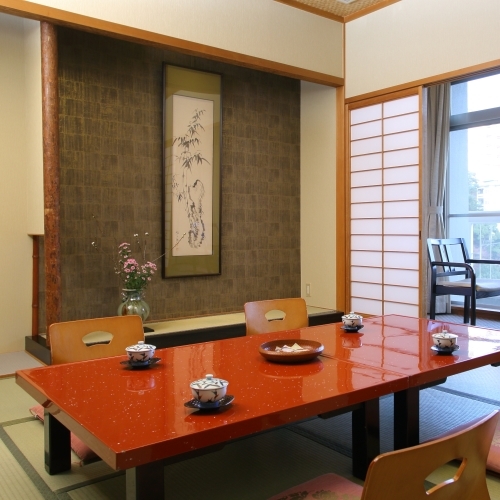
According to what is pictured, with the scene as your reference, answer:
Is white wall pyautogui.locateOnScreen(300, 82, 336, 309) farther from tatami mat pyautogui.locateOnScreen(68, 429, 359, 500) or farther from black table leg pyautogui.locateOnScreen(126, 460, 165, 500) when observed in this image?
black table leg pyautogui.locateOnScreen(126, 460, 165, 500)

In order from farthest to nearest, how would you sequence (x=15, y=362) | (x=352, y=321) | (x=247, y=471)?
(x=15, y=362) < (x=352, y=321) < (x=247, y=471)

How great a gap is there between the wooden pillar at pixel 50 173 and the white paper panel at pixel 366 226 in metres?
2.65

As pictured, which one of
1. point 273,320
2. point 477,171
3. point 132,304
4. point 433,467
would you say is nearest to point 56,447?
point 273,320

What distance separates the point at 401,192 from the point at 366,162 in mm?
459

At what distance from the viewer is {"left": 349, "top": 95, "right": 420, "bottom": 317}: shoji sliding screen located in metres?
4.61

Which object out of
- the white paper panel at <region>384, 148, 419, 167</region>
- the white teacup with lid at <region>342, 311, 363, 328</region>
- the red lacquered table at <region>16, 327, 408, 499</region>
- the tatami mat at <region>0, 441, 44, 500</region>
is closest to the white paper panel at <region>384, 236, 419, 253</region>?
the white paper panel at <region>384, 148, 419, 167</region>

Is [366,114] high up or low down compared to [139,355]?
up

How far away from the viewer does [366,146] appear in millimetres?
4945

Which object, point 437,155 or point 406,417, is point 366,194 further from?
point 406,417

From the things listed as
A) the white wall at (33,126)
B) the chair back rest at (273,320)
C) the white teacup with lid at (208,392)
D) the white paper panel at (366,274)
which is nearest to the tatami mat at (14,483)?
the white teacup with lid at (208,392)

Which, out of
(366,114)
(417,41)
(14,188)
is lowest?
(14,188)

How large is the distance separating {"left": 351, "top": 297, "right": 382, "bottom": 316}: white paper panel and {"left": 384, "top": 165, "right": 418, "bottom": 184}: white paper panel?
1062mm

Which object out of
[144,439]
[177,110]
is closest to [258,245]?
[177,110]

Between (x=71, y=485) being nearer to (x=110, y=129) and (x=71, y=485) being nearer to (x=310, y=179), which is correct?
(x=110, y=129)
